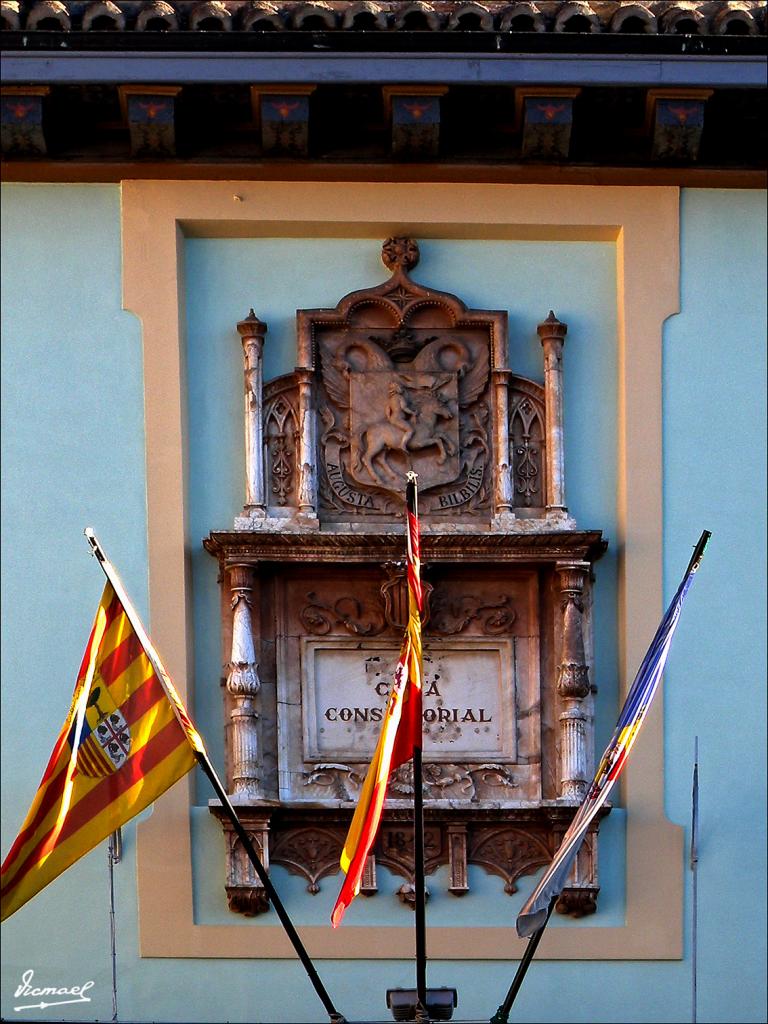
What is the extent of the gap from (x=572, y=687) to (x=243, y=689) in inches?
69.2

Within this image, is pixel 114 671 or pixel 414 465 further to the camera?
pixel 414 465

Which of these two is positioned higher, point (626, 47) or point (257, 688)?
point (626, 47)

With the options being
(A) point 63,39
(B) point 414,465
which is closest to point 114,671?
(B) point 414,465

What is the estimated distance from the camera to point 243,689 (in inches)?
630

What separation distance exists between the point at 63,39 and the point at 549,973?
18.6 feet

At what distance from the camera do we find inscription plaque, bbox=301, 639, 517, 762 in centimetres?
1619

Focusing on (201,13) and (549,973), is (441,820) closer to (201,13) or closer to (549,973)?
(549,973)

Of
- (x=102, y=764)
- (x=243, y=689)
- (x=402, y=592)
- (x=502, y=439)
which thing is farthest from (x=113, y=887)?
(x=502, y=439)

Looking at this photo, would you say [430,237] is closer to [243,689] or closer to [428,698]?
[428,698]

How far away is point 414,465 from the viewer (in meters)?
16.5

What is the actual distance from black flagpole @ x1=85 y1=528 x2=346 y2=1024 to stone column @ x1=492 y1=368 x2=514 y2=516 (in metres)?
2.33

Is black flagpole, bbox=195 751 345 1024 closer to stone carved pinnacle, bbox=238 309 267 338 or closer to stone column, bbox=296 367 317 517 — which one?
stone column, bbox=296 367 317 517

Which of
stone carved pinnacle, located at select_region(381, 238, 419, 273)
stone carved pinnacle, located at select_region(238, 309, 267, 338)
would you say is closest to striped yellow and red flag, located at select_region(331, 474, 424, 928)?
stone carved pinnacle, located at select_region(238, 309, 267, 338)

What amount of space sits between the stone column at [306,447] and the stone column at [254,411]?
0.21m
